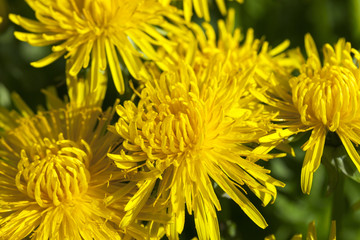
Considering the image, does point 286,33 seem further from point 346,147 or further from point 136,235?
point 136,235

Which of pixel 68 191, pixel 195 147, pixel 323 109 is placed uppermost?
pixel 323 109

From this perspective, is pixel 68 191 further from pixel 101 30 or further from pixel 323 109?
pixel 323 109

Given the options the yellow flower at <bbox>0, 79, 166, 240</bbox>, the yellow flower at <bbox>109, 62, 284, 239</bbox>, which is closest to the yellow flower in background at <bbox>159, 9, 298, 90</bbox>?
the yellow flower at <bbox>109, 62, 284, 239</bbox>

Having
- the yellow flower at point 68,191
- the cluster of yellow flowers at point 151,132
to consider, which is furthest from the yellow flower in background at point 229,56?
the yellow flower at point 68,191

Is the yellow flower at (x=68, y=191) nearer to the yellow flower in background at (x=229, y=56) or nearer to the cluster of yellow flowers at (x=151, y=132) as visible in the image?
the cluster of yellow flowers at (x=151, y=132)

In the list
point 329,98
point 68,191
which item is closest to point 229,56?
point 329,98

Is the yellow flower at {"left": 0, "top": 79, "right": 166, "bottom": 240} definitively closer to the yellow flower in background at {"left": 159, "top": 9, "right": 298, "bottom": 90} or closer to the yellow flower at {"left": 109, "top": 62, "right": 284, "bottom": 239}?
the yellow flower at {"left": 109, "top": 62, "right": 284, "bottom": 239}
